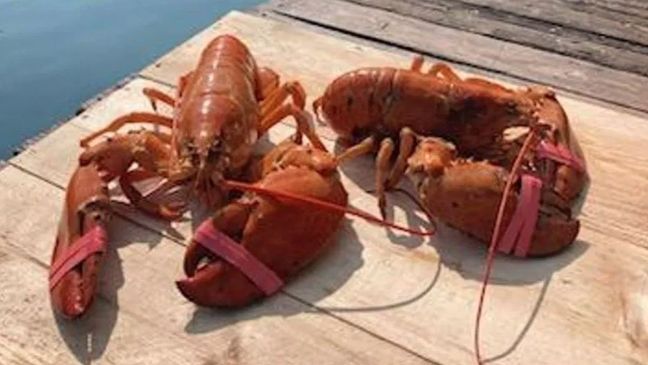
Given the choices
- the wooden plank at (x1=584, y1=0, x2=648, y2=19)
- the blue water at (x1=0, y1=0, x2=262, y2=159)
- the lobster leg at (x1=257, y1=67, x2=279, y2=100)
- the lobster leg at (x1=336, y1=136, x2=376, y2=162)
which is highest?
the lobster leg at (x1=336, y1=136, x2=376, y2=162)

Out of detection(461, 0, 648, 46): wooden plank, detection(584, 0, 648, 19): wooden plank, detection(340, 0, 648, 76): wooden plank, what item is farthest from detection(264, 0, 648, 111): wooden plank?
detection(584, 0, 648, 19): wooden plank

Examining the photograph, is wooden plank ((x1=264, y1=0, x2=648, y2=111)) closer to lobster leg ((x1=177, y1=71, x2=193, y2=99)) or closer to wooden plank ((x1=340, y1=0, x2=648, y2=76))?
wooden plank ((x1=340, y1=0, x2=648, y2=76))

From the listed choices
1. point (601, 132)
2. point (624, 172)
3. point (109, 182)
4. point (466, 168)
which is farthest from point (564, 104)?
point (109, 182)

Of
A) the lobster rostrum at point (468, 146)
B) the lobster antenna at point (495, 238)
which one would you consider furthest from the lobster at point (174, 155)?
the lobster antenna at point (495, 238)

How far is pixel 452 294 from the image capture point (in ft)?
6.23

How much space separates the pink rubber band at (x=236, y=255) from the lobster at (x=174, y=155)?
0.88 ft

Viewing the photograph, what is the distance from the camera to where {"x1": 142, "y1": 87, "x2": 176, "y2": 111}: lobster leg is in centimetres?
258

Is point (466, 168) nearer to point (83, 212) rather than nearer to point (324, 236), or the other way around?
point (324, 236)

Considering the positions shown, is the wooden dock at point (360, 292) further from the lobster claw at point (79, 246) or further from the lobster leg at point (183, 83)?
the lobster leg at point (183, 83)

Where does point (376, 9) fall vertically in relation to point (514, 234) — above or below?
below

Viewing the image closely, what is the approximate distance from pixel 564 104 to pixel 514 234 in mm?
861

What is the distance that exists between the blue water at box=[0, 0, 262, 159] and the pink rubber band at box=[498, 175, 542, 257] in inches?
114

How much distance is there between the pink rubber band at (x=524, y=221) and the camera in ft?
6.26

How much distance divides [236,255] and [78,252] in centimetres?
38
